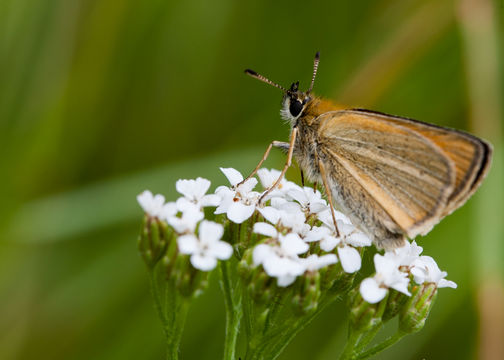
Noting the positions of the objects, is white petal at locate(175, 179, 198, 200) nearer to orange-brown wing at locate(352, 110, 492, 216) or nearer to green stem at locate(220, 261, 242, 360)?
green stem at locate(220, 261, 242, 360)

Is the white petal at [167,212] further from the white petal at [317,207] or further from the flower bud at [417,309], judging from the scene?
the flower bud at [417,309]

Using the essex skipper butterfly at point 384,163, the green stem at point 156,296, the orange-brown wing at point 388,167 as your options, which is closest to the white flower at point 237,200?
the essex skipper butterfly at point 384,163

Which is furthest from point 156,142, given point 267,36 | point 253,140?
point 267,36

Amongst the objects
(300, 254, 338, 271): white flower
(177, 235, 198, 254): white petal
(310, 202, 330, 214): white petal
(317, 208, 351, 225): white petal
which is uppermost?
(177, 235, 198, 254): white petal

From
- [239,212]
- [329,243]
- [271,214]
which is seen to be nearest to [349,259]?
[329,243]

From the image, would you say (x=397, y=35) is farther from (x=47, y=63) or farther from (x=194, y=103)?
(x=47, y=63)

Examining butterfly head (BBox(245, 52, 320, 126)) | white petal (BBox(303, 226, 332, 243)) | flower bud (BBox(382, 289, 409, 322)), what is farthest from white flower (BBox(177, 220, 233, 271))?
butterfly head (BBox(245, 52, 320, 126))

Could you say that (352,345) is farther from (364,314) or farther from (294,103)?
(294,103)
